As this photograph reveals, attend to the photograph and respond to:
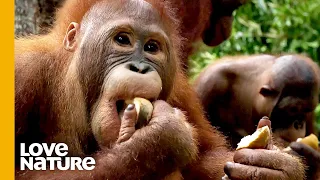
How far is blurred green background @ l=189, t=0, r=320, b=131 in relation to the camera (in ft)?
21.1

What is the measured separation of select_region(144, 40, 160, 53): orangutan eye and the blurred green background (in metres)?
3.73

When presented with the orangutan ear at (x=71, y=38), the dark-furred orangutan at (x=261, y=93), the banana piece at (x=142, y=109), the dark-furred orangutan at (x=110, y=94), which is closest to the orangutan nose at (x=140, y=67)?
the dark-furred orangutan at (x=110, y=94)

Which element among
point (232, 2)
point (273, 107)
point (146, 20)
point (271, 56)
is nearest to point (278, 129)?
point (273, 107)

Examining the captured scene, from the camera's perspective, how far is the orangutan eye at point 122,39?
2455 millimetres

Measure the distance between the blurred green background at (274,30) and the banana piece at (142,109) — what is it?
3.95 m

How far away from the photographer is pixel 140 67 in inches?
92.0

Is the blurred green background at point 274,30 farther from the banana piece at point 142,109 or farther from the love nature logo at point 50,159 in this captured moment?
the banana piece at point 142,109

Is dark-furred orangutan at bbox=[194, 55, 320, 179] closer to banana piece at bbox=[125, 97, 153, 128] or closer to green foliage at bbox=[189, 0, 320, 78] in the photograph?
green foliage at bbox=[189, 0, 320, 78]

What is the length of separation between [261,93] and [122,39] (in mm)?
2145

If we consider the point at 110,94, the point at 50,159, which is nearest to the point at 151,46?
the point at 110,94

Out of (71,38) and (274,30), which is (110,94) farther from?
(274,30)

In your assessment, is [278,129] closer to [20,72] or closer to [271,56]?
[271,56]

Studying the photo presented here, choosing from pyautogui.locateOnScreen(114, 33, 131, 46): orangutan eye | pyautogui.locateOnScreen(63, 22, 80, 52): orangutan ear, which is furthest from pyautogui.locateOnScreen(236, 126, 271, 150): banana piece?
pyautogui.locateOnScreen(63, 22, 80, 52): orangutan ear

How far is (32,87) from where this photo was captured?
2.50m
